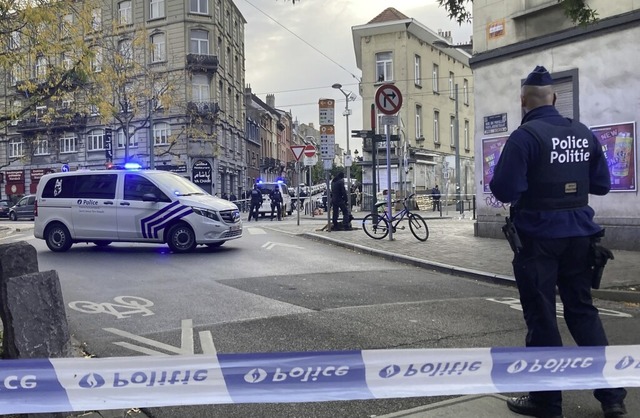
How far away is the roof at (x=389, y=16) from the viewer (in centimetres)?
3672

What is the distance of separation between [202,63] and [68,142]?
46.3ft

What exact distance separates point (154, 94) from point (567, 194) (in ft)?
116

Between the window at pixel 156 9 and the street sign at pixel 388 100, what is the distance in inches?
1399

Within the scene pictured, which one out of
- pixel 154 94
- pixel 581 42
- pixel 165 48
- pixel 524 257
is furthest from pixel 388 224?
pixel 165 48

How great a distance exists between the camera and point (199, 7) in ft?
145

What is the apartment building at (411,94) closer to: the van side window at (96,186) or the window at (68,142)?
the van side window at (96,186)

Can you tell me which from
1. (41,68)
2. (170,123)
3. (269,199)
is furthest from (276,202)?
(170,123)

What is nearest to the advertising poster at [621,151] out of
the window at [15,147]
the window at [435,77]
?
the window at [435,77]

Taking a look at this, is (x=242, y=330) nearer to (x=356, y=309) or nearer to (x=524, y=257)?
(x=356, y=309)

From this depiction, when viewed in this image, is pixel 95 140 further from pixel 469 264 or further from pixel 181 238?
pixel 469 264

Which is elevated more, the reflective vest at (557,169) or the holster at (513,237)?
the reflective vest at (557,169)

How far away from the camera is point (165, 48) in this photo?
1715 inches

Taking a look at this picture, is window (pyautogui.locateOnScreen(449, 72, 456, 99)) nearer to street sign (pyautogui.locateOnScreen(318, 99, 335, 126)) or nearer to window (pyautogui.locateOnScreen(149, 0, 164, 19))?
window (pyautogui.locateOnScreen(149, 0, 164, 19))

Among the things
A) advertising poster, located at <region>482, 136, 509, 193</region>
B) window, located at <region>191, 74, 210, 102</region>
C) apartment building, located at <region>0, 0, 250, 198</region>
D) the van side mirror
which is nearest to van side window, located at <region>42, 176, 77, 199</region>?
the van side mirror
